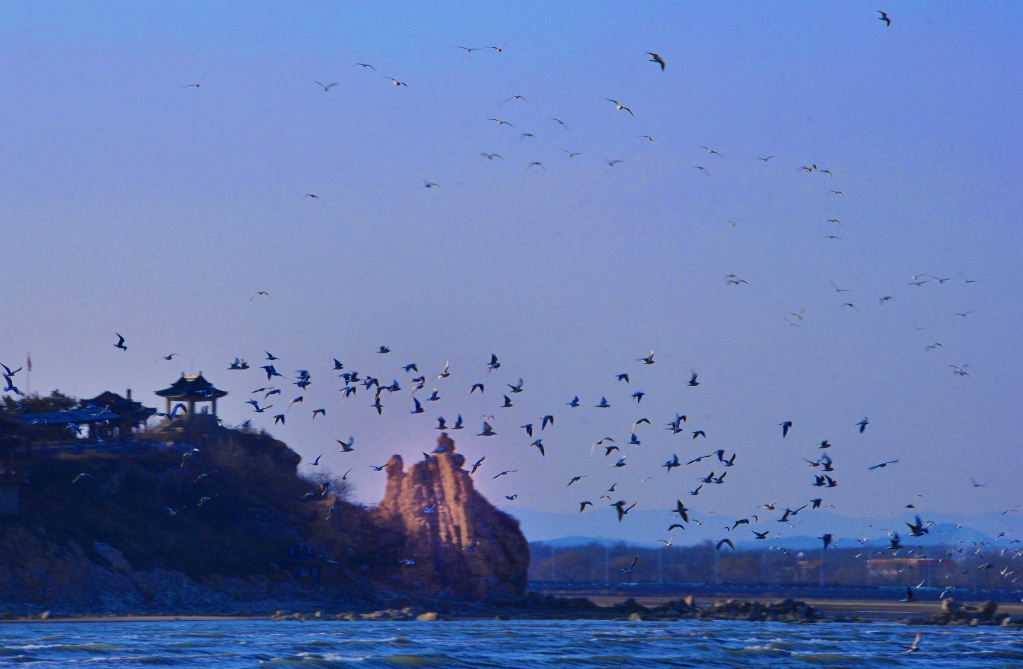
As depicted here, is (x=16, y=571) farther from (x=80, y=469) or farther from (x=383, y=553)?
(x=383, y=553)

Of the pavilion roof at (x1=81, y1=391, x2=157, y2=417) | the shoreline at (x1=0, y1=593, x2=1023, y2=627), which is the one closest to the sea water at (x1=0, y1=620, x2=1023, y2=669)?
the shoreline at (x1=0, y1=593, x2=1023, y2=627)

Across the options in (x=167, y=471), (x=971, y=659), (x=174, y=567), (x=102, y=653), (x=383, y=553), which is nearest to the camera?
(x=102, y=653)

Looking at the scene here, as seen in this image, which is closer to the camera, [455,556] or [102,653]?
[102,653]

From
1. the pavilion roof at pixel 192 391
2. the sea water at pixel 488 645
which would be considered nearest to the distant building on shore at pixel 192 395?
the pavilion roof at pixel 192 391

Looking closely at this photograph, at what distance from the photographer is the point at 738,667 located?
53656mm

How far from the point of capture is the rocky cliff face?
3465 inches

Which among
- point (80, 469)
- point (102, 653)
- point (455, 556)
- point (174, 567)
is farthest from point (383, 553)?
point (102, 653)

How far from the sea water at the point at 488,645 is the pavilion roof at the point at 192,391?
37.7 meters

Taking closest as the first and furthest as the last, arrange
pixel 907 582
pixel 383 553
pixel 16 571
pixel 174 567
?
pixel 16 571 → pixel 174 567 → pixel 383 553 → pixel 907 582

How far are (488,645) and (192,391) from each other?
5460cm

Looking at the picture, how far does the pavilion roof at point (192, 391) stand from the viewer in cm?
10888

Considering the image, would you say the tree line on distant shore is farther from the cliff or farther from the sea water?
the sea water

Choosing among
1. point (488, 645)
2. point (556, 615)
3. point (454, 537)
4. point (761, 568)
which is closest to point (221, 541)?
point (454, 537)

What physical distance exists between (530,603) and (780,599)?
66.3 ft
